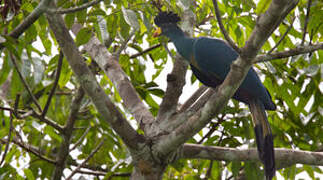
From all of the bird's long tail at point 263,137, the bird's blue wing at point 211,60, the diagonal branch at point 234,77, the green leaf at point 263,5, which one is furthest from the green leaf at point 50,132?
the green leaf at point 263,5

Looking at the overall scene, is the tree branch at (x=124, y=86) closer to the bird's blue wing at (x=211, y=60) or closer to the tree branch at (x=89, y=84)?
the tree branch at (x=89, y=84)

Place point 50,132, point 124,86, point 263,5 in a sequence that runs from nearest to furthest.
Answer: point 263,5
point 124,86
point 50,132

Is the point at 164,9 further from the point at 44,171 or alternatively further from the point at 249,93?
the point at 44,171

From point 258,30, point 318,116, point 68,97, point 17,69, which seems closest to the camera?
point 258,30

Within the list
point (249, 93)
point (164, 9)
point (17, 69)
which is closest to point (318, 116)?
point (249, 93)

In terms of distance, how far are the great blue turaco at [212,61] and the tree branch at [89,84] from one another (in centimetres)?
103

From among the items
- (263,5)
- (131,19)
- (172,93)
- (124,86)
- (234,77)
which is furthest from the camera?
(124,86)

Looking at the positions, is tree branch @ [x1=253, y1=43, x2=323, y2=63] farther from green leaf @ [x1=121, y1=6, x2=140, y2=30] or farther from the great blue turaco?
the great blue turaco

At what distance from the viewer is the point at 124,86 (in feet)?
10.5

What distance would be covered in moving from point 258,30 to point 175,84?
1.08 metres

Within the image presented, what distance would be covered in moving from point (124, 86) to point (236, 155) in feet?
3.01

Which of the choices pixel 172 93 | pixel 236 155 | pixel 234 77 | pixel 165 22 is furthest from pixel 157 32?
pixel 234 77

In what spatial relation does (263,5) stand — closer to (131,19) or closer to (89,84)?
(131,19)

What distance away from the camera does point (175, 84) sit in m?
3.09
